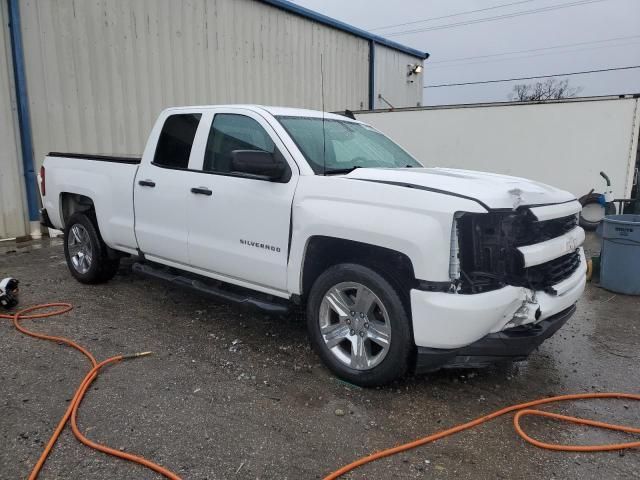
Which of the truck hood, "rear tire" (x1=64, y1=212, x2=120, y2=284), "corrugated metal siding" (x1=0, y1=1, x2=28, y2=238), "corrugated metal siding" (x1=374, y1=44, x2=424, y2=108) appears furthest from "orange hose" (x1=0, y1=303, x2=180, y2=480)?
"corrugated metal siding" (x1=374, y1=44, x2=424, y2=108)

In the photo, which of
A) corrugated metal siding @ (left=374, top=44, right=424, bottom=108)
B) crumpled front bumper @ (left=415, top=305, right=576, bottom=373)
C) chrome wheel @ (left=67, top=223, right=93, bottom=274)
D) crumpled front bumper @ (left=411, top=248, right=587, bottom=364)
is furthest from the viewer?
corrugated metal siding @ (left=374, top=44, right=424, bottom=108)

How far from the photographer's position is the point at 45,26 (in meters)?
8.60

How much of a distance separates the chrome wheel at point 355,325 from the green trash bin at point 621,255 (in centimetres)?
373

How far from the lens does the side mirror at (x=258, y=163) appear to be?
3.52m

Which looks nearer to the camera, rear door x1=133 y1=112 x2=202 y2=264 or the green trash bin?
rear door x1=133 y1=112 x2=202 y2=264

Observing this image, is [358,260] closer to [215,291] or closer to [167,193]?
[215,291]

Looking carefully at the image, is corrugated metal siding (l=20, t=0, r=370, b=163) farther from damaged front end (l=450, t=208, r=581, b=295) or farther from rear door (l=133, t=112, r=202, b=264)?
damaged front end (l=450, t=208, r=581, b=295)

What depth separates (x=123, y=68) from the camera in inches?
379

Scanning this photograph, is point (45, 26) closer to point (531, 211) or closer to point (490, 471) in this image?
point (531, 211)

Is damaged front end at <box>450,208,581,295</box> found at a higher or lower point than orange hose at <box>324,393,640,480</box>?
→ higher

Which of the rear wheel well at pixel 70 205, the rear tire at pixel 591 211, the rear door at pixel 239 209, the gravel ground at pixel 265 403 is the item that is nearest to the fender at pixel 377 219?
the rear door at pixel 239 209

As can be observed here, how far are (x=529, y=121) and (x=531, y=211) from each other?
26.0ft

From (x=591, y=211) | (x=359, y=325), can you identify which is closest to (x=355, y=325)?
(x=359, y=325)

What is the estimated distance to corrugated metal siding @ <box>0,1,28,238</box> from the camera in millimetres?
8234
